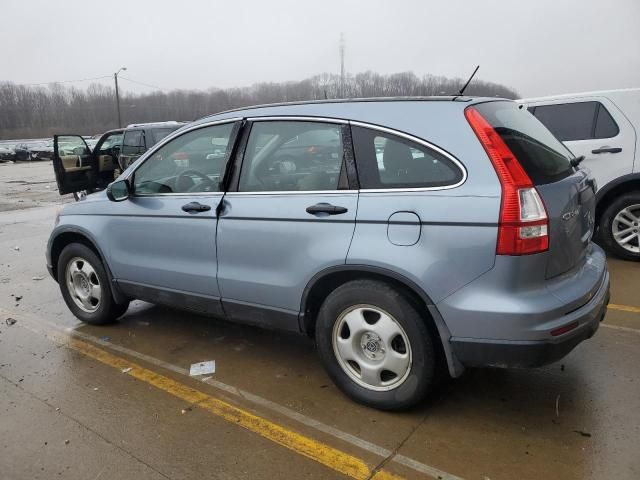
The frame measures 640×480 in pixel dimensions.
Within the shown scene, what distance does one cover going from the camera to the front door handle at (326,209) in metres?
2.83

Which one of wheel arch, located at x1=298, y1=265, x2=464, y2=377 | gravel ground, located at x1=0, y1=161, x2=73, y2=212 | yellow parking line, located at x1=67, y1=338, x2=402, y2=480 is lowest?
yellow parking line, located at x1=67, y1=338, x2=402, y2=480

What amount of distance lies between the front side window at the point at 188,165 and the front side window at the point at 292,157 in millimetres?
251

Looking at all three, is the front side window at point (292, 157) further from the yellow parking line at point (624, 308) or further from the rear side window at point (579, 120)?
the rear side window at point (579, 120)

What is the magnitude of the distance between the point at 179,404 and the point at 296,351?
100 centimetres

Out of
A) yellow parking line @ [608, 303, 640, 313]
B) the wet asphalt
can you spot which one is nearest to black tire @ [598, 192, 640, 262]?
yellow parking line @ [608, 303, 640, 313]

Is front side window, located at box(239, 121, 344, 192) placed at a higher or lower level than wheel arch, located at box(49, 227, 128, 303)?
higher

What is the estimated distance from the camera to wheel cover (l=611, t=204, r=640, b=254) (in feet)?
18.9

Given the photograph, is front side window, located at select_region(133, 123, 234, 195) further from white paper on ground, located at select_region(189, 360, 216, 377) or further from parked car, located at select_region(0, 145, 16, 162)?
parked car, located at select_region(0, 145, 16, 162)

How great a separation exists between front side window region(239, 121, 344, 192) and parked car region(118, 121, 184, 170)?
9.39 metres

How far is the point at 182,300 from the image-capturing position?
374 centimetres

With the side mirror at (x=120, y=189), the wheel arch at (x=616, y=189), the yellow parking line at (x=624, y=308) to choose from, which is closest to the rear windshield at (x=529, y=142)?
the yellow parking line at (x=624, y=308)

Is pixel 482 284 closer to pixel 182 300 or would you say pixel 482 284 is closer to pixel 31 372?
pixel 182 300

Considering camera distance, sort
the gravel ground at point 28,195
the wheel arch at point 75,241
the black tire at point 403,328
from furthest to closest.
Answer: the gravel ground at point 28,195 < the wheel arch at point 75,241 < the black tire at point 403,328

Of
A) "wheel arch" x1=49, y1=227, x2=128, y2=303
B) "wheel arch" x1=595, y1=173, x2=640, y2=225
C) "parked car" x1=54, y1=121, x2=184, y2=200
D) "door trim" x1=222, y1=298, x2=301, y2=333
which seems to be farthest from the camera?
"parked car" x1=54, y1=121, x2=184, y2=200
